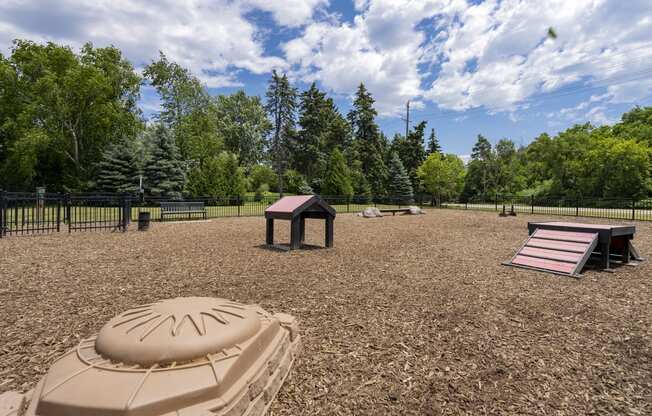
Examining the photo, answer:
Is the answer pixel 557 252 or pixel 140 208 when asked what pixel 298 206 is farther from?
pixel 140 208

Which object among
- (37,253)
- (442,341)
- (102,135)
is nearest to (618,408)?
(442,341)

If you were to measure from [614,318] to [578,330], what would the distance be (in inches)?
28.9

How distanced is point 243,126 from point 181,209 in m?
30.8

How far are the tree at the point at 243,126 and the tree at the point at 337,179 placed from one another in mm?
15879

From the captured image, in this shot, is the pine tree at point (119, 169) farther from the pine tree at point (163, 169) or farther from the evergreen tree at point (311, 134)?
the evergreen tree at point (311, 134)

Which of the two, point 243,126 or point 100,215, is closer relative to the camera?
point 100,215

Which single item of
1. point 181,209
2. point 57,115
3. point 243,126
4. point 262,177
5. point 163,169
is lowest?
point 181,209

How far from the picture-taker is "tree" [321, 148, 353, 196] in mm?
32316

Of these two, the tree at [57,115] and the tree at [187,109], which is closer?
the tree at [57,115]

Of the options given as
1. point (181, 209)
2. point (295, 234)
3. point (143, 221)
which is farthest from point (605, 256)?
point (181, 209)

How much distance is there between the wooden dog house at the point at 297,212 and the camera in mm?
7629

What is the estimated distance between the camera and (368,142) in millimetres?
43500

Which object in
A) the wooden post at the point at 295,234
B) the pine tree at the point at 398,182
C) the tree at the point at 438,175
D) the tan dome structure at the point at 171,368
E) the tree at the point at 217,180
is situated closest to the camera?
the tan dome structure at the point at 171,368

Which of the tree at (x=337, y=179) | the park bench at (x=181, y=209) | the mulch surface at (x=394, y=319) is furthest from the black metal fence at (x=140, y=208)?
the mulch surface at (x=394, y=319)
